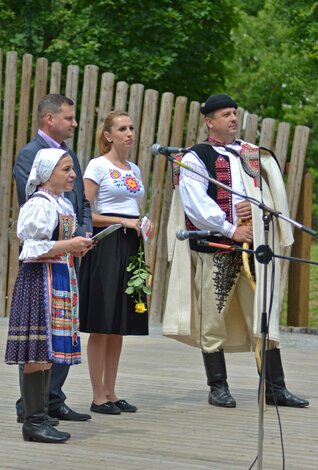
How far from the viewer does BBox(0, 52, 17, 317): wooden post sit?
14.0 metres

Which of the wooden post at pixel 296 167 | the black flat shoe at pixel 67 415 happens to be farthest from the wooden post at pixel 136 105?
the black flat shoe at pixel 67 415

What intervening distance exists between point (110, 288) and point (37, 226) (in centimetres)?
139

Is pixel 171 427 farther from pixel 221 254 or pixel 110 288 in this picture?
pixel 221 254

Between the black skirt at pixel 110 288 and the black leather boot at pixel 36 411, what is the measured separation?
117 centimetres

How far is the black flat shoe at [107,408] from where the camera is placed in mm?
8133

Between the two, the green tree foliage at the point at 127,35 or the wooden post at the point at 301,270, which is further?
the green tree foliage at the point at 127,35

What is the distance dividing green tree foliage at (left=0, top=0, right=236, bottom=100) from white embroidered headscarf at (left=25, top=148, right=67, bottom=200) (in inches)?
A: 549

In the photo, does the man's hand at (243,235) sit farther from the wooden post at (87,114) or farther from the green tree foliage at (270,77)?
the green tree foliage at (270,77)

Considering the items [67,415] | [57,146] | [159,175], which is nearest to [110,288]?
[67,415]

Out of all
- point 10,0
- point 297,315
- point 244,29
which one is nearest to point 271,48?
point 244,29

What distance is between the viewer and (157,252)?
43.8 feet

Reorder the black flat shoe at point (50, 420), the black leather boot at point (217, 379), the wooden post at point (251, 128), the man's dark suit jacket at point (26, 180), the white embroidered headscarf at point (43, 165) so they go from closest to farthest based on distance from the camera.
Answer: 1. the white embroidered headscarf at point (43, 165)
2. the black flat shoe at point (50, 420)
3. the man's dark suit jacket at point (26, 180)
4. the black leather boot at point (217, 379)
5. the wooden post at point (251, 128)

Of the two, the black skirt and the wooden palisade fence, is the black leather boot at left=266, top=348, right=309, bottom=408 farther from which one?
the wooden palisade fence

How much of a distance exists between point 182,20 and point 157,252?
9.78 metres
